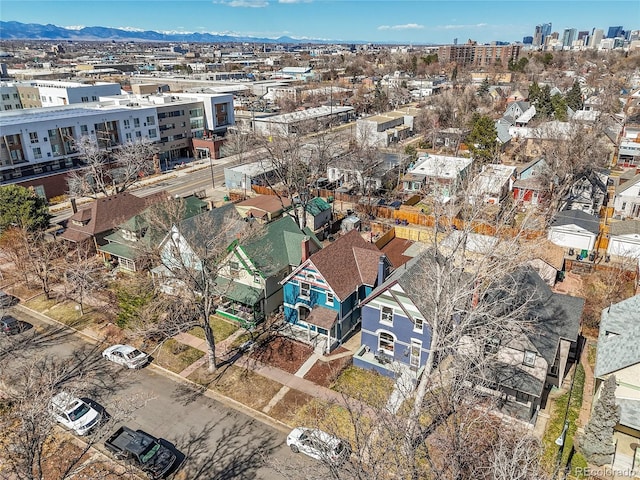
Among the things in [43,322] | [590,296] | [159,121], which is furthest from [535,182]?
[159,121]

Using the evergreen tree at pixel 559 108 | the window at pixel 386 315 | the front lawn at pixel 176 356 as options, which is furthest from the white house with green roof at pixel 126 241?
the evergreen tree at pixel 559 108

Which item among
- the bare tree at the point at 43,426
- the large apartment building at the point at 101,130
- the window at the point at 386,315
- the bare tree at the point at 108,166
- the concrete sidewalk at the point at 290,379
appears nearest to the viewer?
the bare tree at the point at 43,426

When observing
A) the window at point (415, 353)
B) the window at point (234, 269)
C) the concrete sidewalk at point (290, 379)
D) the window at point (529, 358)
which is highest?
the window at point (234, 269)

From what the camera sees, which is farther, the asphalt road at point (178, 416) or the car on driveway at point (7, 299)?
the car on driveway at point (7, 299)

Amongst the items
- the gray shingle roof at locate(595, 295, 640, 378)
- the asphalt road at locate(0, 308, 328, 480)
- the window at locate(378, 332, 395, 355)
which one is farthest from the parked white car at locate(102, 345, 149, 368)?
the gray shingle roof at locate(595, 295, 640, 378)

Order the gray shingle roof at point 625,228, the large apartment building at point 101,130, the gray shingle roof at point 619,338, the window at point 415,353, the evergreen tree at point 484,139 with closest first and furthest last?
the gray shingle roof at point 619,338
the window at point 415,353
the gray shingle roof at point 625,228
the large apartment building at point 101,130
the evergreen tree at point 484,139

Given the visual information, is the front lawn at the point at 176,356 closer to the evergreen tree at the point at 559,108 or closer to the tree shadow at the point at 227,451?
the tree shadow at the point at 227,451
